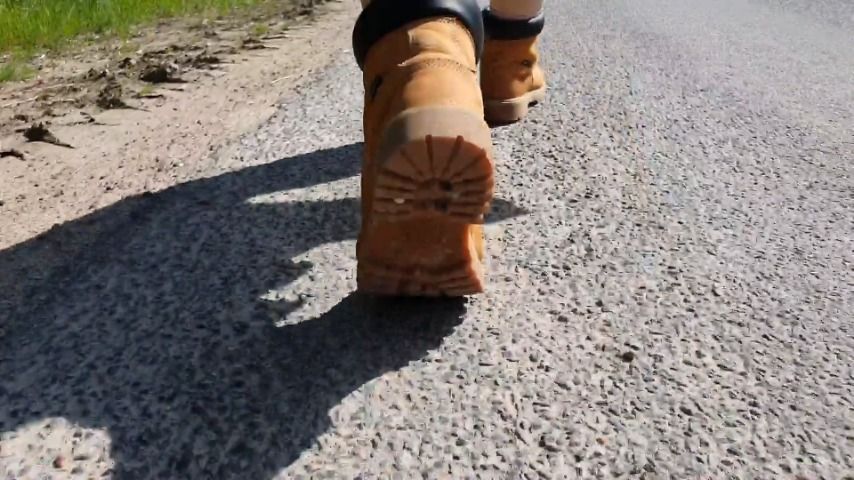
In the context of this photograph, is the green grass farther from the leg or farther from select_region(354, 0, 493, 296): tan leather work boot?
select_region(354, 0, 493, 296): tan leather work boot

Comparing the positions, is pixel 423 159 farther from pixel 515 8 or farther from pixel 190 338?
pixel 515 8

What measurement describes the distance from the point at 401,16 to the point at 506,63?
550mm

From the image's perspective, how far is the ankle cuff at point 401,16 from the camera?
0.94m

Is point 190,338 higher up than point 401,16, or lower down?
lower down

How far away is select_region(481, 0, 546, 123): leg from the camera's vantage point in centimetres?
145

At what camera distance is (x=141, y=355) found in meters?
0.86

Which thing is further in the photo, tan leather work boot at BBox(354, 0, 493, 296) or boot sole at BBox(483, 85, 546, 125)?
boot sole at BBox(483, 85, 546, 125)

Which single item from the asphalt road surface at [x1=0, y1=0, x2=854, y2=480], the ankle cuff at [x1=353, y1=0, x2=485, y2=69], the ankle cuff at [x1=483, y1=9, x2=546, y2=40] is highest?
the ankle cuff at [x1=353, y1=0, x2=485, y2=69]

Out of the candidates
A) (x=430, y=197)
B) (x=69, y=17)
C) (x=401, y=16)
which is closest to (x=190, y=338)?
(x=430, y=197)

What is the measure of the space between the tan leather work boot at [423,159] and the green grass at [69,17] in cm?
183

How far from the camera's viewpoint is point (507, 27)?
1.45m

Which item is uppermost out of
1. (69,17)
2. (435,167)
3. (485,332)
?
(435,167)

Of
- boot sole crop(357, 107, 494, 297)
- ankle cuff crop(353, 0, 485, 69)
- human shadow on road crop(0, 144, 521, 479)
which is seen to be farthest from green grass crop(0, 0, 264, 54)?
boot sole crop(357, 107, 494, 297)

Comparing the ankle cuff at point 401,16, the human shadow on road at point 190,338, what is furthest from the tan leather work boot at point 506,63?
→ the ankle cuff at point 401,16
